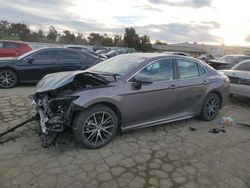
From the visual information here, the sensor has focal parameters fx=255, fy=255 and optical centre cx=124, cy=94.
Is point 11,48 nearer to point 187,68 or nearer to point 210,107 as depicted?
point 187,68

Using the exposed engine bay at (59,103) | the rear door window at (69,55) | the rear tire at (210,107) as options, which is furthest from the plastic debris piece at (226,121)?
the rear door window at (69,55)

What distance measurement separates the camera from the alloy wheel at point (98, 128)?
4.10 m

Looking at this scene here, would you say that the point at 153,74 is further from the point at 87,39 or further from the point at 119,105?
the point at 87,39

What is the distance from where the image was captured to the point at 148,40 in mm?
59094

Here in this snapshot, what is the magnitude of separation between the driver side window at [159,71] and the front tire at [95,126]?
93 centimetres

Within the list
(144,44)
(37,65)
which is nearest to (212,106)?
(37,65)

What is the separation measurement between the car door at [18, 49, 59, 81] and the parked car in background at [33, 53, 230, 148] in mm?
4018

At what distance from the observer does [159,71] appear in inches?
196

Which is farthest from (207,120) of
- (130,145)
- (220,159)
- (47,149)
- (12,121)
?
(12,121)

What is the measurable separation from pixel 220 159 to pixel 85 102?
7.69 feet

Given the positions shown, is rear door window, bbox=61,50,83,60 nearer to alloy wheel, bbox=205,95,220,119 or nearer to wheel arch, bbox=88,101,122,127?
alloy wheel, bbox=205,95,220,119

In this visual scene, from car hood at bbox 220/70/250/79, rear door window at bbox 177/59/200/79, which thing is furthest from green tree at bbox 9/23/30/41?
rear door window at bbox 177/59/200/79

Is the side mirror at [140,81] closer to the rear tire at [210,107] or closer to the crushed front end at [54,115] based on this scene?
the crushed front end at [54,115]

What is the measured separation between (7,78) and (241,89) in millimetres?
7330
